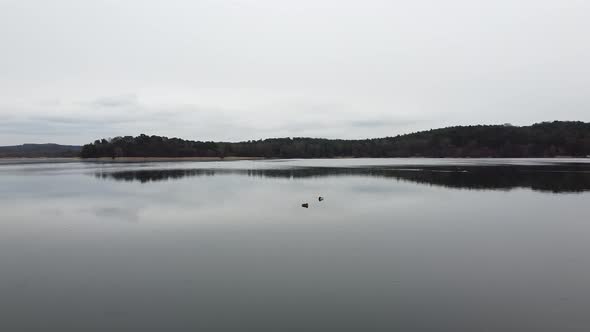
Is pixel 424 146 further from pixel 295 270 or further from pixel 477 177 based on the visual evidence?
pixel 295 270

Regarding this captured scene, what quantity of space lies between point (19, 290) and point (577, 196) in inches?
854

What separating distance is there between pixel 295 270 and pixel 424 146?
374 ft

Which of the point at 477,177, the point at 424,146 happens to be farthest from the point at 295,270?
the point at 424,146

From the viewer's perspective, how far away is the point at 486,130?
4250 inches

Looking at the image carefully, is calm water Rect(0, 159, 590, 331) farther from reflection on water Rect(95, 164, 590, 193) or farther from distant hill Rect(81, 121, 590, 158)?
distant hill Rect(81, 121, 590, 158)

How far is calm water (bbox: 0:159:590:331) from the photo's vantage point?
16.9 feet

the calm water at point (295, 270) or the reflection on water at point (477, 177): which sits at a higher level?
the reflection on water at point (477, 177)

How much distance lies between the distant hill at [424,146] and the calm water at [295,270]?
9248cm

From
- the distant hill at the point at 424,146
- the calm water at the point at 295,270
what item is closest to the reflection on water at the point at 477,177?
the calm water at the point at 295,270

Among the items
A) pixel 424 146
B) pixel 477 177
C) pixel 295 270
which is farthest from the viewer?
pixel 424 146

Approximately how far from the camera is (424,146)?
A: 374ft

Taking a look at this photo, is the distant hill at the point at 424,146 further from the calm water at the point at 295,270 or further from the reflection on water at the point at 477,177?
the calm water at the point at 295,270

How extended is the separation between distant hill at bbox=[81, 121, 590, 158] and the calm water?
303ft

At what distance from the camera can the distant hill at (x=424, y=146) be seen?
9481 centimetres
